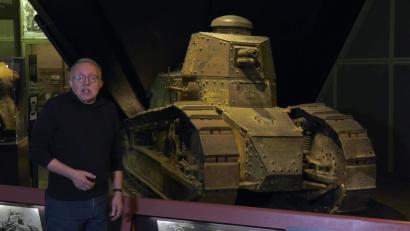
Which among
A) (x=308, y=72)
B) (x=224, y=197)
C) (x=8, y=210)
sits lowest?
(x=224, y=197)

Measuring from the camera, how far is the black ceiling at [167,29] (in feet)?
37.4

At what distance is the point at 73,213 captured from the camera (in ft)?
11.6

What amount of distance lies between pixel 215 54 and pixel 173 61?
4.76m

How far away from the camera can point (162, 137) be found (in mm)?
8383

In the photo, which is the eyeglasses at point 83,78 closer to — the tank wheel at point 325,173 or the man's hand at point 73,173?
the man's hand at point 73,173

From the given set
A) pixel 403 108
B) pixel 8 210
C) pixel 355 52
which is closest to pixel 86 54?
pixel 355 52

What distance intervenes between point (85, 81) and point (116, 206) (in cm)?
81

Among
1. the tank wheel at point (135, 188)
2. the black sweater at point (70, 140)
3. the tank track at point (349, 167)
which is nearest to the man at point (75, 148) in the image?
the black sweater at point (70, 140)

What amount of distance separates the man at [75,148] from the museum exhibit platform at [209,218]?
1.03ft

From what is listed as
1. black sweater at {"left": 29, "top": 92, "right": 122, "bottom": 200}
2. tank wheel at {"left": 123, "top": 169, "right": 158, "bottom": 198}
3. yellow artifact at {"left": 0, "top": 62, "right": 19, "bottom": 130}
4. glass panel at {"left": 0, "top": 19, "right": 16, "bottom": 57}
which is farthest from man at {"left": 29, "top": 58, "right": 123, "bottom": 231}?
glass panel at {"left": 0, "top": 19, "right": 16, "bottom": 57}

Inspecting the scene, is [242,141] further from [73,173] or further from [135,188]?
[73,173]

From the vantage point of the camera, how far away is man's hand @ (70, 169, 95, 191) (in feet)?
11.1

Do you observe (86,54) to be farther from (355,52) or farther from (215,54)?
(355,52)

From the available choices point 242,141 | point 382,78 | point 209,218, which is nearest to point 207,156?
point 242,141
